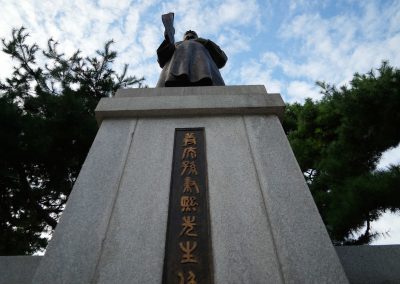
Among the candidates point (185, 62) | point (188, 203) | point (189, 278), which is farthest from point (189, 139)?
point (185, 62)

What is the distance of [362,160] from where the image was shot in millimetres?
5359

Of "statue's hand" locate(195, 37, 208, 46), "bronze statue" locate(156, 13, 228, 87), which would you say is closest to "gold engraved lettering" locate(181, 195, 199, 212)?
"bronze statue" locate(156, 13, 228, 87)

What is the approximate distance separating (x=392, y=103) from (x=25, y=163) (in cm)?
554

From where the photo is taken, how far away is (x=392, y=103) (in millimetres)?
4645

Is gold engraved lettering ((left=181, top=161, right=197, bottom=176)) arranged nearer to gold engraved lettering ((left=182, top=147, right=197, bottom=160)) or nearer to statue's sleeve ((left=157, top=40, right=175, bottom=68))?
gold engraved lettering ((left=182, top=147, right=197, bottom=160))

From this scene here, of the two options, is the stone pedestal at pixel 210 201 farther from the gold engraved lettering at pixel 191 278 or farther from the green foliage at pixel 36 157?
the green foliage at pixel 36 157

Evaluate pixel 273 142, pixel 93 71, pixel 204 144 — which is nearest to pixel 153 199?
pixel 204 144

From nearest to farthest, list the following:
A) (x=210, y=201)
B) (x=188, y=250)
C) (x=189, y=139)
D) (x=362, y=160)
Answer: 1. (x=188, y=250)
2. (x=210, y=201)
3. (x=189, y=139)
4. (x=362, y=160)

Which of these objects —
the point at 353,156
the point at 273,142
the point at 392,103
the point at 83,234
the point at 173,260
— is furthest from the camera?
the point at 353,156

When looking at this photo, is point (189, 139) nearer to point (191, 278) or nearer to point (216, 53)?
point (191, 278)

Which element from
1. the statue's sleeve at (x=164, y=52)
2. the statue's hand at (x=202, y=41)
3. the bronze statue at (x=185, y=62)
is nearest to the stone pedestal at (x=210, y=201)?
the bronze statue at (x=185, y=62)

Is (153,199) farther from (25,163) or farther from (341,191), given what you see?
(25,163)

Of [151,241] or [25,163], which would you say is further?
[25,163]

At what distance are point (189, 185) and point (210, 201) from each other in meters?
0.25
